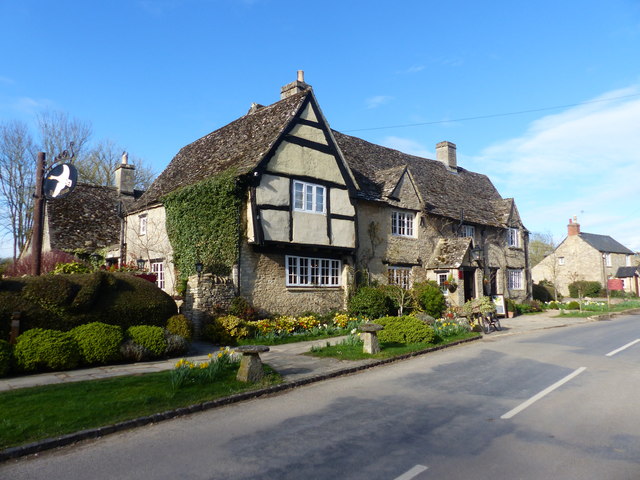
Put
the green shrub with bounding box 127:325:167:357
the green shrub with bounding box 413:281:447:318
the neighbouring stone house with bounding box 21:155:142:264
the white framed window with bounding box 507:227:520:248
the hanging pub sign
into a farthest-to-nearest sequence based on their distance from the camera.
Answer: the white framed window with bounding box 507:227:520:248 < the neighbouring stone house with bounding box 21:155:142:264 < the green shrub with bounding box 413:281:447:318 < the hanging pub sign < the green shrub with bounding box 127:325:167:357

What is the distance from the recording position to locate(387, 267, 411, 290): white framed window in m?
21.7

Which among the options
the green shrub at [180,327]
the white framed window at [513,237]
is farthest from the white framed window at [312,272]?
the white framed window at [513,237]

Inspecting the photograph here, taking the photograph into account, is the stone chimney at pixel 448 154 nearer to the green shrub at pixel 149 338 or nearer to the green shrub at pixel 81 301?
the green shrub at pixel 81 301

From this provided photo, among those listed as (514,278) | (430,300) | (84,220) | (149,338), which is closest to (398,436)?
(149,338)

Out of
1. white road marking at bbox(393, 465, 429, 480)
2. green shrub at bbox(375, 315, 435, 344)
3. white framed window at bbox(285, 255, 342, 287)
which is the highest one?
white framed window at bbox(285, 255, 342, 287)

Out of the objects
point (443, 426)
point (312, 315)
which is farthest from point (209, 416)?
point (312, 315)

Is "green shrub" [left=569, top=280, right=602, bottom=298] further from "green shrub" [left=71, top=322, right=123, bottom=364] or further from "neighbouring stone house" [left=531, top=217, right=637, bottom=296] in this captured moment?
"green shrub" [left=71, top=322, right=123, bottom=364]

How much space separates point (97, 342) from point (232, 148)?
10886mm

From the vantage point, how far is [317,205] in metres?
18.2

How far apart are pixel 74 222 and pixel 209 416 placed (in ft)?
71.4

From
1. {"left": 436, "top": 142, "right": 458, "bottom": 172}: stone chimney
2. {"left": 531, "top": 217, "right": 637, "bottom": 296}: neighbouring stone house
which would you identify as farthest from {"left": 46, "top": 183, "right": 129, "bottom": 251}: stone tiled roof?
{"left": 531, "top": 217, "right": 637, "bottom": 296}: neighbouring stone house

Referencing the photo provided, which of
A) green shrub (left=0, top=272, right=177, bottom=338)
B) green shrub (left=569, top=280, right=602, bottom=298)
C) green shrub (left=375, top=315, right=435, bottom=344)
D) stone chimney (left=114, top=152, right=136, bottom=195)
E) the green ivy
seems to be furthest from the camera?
green shrub (left=569, top=280, right=602, bottom=298)

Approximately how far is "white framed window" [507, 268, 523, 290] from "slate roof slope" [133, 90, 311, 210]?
19260mm

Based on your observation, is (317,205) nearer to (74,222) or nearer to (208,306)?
(208,306)
